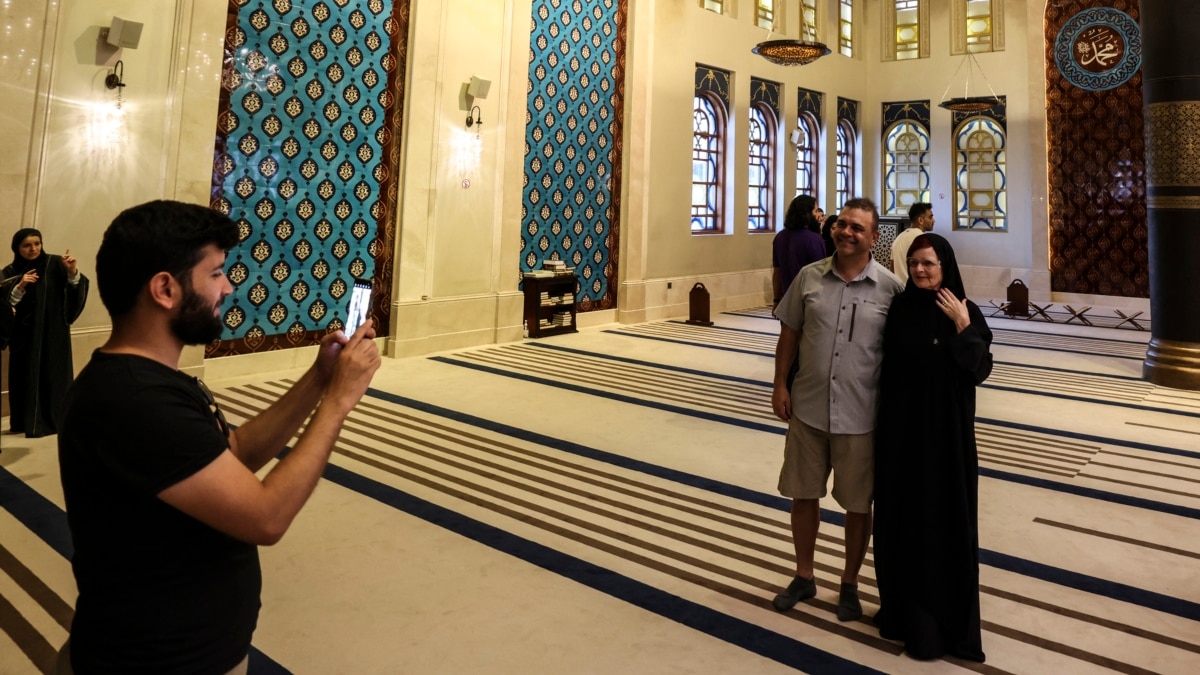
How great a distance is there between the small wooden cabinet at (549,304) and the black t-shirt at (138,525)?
8.06 meters

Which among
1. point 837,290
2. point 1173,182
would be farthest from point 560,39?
point 837,290

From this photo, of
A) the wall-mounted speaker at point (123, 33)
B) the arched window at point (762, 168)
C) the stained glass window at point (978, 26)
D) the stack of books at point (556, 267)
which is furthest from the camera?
the stained glass window at point (978, 26)

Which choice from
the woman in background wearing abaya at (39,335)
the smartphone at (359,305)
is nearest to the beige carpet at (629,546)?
the woman in background wearing abaya at (39,335)

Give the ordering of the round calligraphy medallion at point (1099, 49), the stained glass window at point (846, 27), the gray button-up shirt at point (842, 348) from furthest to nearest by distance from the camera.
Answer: the stained glass window at point (846, 27) → the round calligraphy medallion at point (1099, 49) → the gray button-up shirt at point (842, 348)

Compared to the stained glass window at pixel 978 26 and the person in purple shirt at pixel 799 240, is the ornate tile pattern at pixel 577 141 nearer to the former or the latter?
the person in purple shirt at pixel 799 240

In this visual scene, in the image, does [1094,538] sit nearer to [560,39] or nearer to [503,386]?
[503,386]

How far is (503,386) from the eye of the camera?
6.54 metres

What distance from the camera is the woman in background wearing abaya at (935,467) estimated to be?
235 cm

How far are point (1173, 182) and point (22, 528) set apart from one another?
856cm

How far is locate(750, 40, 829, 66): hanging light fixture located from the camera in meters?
9.64

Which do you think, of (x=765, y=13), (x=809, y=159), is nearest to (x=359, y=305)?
(x=765, y=13)

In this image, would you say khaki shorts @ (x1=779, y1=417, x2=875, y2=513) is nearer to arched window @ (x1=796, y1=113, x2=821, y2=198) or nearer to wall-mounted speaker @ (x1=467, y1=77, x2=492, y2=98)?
wall-mounted speaker @ (x1=467, y1=77, x2=492, y2=98)

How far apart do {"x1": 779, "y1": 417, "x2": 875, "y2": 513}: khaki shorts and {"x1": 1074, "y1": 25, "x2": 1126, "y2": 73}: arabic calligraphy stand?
535 inches

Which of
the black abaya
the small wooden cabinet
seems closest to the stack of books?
the small wooden cabinet
